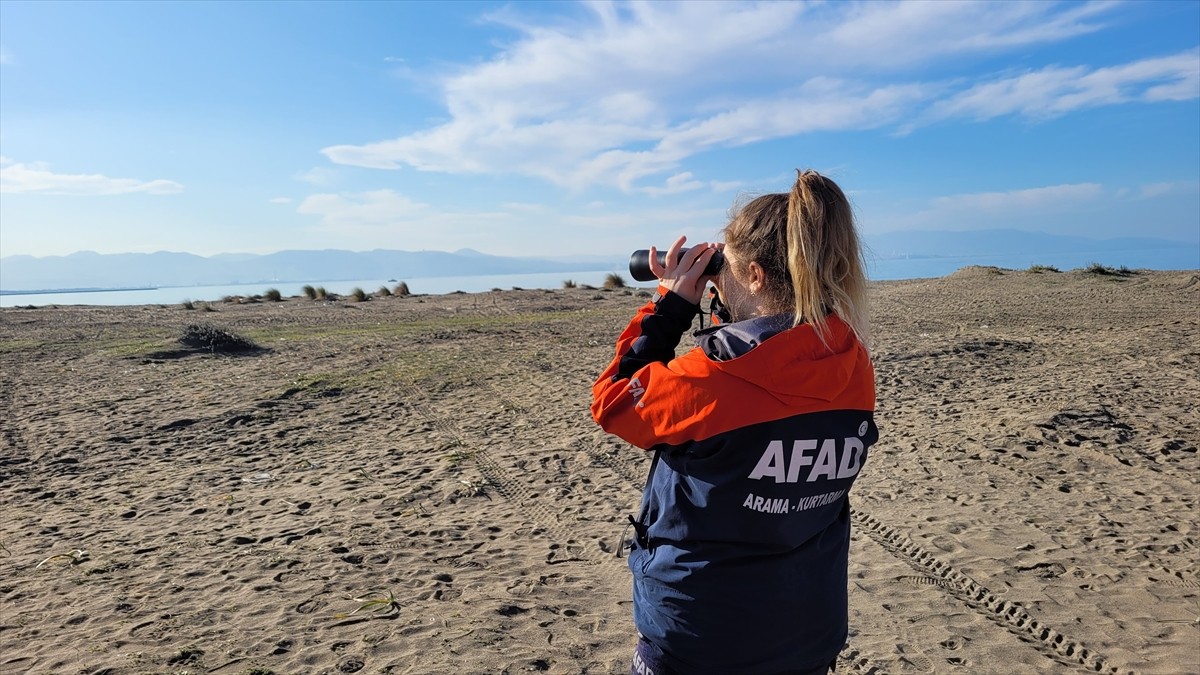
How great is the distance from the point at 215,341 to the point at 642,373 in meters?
15.0

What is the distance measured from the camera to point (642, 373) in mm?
1684

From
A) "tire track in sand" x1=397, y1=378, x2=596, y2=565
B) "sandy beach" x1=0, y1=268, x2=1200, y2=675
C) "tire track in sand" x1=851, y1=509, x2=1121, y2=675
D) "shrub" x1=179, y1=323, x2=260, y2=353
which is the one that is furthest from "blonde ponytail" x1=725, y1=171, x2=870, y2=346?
"shrub" x1=179, y1=323, x2=260, y2=353

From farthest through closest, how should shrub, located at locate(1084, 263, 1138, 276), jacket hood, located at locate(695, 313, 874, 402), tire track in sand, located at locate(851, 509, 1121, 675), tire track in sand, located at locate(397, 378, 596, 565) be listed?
shrub, located at locate(1084, 263, 1138, 276)
tire track in sand, located at locate(397, 378, 596, 565)
tire track in sand, located at locate(851, 509, 1121, 675)
jacket hood, located at locate(695, 313, 874, 402)

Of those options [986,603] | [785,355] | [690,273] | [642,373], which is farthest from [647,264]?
[986,603]

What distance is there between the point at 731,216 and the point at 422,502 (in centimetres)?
493

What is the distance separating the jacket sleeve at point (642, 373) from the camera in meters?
1.64

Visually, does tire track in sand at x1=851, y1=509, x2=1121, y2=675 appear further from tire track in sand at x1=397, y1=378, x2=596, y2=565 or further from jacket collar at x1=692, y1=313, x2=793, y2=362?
jacket collar at x1=692, y1=313, x2=793, y2=362

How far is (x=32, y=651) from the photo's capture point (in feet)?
12.3

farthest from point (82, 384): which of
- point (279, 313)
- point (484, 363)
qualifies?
point (279, 313)

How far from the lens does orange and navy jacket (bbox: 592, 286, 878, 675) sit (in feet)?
5.19

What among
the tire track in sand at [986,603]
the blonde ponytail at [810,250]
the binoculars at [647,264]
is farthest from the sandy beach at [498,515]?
the blonde ponytail at [810,250]

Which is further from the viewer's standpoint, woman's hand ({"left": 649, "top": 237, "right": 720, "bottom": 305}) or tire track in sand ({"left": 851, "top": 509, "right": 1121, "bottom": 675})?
tire track in sand ({"left": 851, "top": 509, "right": 1121, "bottom": 675})

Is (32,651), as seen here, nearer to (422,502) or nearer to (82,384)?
(422,502)

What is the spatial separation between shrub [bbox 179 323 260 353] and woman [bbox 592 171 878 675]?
14.7 m
